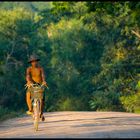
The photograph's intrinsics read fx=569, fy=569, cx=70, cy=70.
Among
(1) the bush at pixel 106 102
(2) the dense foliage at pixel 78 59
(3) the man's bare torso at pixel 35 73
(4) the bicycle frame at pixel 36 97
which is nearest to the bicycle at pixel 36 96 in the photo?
(4) the bicycle frame at pixel 36 97

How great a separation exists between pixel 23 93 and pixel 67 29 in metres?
9.36

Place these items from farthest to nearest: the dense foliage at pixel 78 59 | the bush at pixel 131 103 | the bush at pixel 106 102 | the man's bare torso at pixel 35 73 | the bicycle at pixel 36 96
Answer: the dense foliage at pixel 78 59
the bush at pixel 106 102
the bush at pixel 131 103
the man's bare torso at pixel 35 73
the bicycle at pixel 36 96

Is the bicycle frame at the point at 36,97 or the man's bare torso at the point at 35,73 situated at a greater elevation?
the man's bare torso at the point at 35,73

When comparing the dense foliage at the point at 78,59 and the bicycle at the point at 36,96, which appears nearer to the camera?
the bicycle at the point at 36,96

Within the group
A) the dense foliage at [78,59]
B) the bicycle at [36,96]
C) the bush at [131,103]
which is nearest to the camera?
the bicycle at [36,96]

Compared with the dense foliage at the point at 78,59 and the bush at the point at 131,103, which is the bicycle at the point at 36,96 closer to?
the bush at the point at 131,103

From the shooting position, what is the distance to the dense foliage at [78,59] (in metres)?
47.3

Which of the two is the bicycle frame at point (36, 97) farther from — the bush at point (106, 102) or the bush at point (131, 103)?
the bush at point (106, 102)

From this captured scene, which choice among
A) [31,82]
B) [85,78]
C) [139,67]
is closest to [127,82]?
[139,67]

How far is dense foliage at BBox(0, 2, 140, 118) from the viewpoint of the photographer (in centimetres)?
4731

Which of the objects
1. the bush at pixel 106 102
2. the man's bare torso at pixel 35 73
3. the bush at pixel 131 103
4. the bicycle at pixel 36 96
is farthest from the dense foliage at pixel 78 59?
the bicycle at pixel 36 96

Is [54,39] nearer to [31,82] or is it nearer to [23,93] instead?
[23,93]

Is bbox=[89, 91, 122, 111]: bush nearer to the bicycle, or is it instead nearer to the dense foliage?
the dense foliage

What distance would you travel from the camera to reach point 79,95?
5384cm
